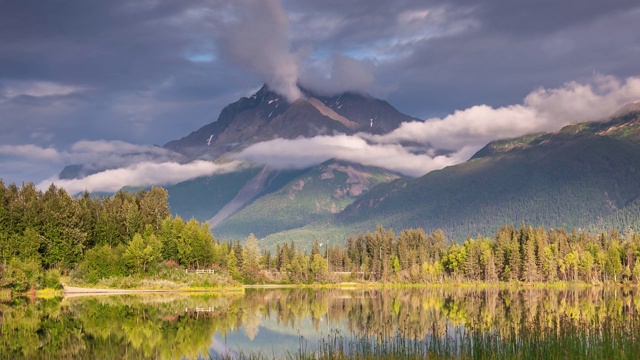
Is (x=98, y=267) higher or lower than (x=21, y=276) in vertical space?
higher

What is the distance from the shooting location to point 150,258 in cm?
12488

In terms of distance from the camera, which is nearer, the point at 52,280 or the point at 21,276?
the point at 21,276

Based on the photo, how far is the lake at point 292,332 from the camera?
31156mm

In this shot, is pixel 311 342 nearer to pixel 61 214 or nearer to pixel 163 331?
pixel 163 331

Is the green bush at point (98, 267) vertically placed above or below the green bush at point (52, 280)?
above

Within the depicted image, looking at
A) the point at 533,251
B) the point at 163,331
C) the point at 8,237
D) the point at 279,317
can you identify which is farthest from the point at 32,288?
the point at 533,251

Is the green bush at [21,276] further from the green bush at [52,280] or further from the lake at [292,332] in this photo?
the lake at [292,332]

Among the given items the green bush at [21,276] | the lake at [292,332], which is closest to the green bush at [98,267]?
the green bush at [21,276]

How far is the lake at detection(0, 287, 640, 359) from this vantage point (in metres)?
31.2

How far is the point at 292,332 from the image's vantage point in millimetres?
57312

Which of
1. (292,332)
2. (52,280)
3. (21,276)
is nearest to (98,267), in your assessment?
(52,280)

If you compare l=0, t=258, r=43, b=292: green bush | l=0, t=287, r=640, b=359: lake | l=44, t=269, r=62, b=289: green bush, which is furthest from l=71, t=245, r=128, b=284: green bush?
l=0, t=287, r=640, b=359: lake

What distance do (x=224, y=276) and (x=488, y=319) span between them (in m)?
83.9

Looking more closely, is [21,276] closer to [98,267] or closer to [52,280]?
[52,280]
